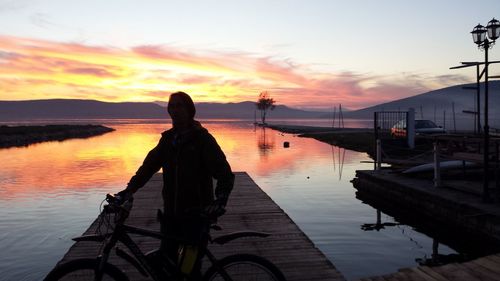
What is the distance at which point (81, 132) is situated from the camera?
90812 mm

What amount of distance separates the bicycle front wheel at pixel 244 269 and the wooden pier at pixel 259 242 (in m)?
2.52

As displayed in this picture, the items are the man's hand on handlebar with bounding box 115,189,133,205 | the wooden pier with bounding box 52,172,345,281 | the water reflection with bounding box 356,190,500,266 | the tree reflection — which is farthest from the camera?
the tree reflection

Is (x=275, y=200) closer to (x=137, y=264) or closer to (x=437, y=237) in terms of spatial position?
(x=437, y=237)

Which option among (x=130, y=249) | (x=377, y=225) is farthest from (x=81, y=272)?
(x=377, y=225)

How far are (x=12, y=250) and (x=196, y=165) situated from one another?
9.08 metres

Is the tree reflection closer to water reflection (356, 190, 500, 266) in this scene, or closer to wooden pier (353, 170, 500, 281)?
wooden pier (353, 170, 500, 281)

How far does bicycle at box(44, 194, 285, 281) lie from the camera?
14.5 feet

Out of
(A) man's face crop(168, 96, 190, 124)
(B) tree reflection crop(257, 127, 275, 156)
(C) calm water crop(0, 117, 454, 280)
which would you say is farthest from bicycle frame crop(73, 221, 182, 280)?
(B) tree reflection crop(257, 127, 275, 156)

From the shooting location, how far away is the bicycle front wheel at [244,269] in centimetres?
448

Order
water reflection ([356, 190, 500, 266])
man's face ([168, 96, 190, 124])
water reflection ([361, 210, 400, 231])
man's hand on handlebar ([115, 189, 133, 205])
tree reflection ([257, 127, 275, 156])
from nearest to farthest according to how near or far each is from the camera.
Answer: man's hand on handlebar ([115, 189, 133, 205])
man's face ([168, 96, 190, 124])
water reflection ([356, 190, 500, 266])
water reflection ([361, 210, 400, 231])
tree reflection ([257, 127, 275, 156])

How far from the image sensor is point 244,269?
446cm

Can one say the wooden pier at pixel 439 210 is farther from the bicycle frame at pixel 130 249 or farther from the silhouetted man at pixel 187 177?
the bicycle frame at pixel 130 249

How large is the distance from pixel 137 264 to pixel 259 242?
480cm

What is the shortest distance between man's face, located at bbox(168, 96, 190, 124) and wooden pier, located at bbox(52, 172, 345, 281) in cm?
331
